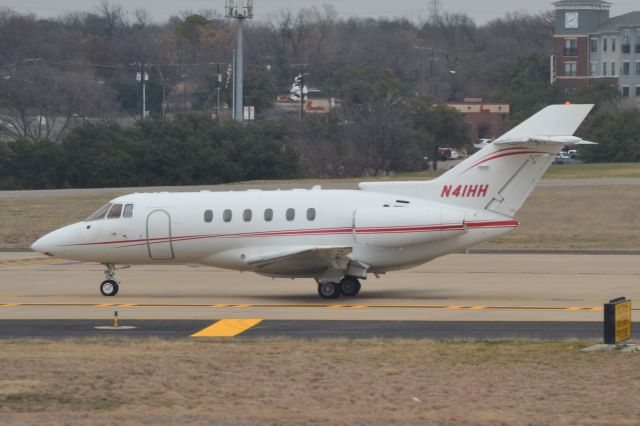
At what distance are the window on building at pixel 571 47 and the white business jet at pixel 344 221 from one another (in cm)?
11463

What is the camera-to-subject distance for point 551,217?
5656 cm

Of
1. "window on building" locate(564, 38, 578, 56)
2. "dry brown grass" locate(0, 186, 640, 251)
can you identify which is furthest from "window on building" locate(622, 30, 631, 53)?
"dry brown grass" locate(0, 186, 640, 251)

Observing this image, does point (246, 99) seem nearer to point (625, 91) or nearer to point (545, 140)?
point (625, 91)

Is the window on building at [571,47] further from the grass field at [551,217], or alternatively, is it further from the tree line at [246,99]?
the grass field at [551,217]

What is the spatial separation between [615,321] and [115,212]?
1500 cm

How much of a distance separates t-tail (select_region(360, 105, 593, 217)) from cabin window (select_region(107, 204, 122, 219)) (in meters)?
8.20

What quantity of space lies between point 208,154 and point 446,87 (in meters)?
78.2

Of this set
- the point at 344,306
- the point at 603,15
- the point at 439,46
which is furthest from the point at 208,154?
the point at 439,46

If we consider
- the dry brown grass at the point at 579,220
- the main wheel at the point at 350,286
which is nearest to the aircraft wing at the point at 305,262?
the main wheel at the point at 350,286

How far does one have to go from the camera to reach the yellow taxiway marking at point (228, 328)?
82.7 ft

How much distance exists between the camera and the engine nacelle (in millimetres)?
30625

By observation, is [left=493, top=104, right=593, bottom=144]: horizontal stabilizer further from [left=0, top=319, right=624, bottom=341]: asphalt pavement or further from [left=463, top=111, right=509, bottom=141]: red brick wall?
[left=463, top=111, right=509, bottom=141]: red brick wall

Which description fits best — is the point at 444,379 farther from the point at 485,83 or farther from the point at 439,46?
the point at 439,46

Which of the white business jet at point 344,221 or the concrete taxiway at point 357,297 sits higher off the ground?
the white business jet at point 344,221
